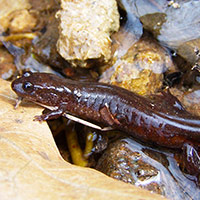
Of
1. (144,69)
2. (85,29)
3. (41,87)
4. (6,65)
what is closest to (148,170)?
(144,69)

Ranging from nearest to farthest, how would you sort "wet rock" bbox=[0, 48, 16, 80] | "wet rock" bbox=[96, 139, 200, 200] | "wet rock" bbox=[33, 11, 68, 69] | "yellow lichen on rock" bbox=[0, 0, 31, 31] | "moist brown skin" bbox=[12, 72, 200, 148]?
"wet rock" bbox=[96, 139, 200, 200]
"moist brown skin" bbox=[12, 72, 200, 148]
"wet rock" bbox=[33, 11, 68, 69]
"wet rock" bbox=[0, 48, 16, 80]
"yellow lichen on rock" bbox=[0, 0, 31, 31]

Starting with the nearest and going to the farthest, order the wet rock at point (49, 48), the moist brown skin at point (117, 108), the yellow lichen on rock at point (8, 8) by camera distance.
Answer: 1. the moist brown skin at point (117, 108)
2. the wet rock at point (49, 48)
3. the yellow lichen on rock at point (8, 8)

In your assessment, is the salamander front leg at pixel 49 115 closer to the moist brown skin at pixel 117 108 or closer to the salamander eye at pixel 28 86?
the moist brown skin at pixel 117 108

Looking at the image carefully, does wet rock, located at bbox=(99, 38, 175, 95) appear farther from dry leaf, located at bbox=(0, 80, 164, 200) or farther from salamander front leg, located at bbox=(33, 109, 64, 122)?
dry leaf, located at bbox=(0, 80, 164, 200)

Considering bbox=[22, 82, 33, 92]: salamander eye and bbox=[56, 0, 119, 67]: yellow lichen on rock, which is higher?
bbox=[56, 0, 119, 67]: yellow lichen on rock

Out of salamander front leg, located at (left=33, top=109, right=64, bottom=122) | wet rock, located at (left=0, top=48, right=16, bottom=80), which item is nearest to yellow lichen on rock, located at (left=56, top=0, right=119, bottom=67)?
salamander front leg, located at (left=33, top=109, right=64, bottom=122)

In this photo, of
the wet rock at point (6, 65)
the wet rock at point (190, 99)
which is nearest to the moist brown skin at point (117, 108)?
the wet rock at point (190, 99)

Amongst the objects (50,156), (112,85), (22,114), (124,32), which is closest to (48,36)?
(124,32)
